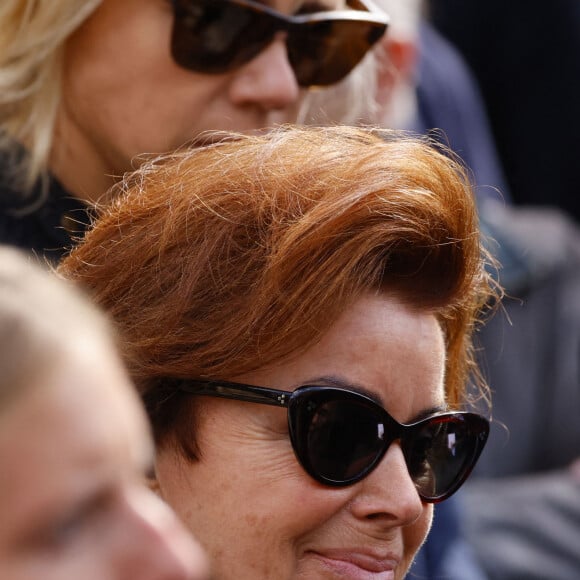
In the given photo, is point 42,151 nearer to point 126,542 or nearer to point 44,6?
point 44,6

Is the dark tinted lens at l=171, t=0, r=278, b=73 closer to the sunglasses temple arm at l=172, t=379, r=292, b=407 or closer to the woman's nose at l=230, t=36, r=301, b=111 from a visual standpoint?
the woman's nose at l=230, t=36, r=301, b=111

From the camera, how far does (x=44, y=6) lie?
7.45 ft

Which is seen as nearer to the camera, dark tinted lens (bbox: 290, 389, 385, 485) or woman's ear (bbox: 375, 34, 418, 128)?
dark tinted lens (bbox: 290, 389, 385, 485)

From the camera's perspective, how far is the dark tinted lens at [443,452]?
1854mm

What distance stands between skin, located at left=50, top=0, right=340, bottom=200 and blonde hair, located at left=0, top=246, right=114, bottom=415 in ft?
4.03

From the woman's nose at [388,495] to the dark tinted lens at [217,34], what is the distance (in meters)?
0.90

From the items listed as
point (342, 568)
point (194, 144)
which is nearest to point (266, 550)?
point (342, 568)

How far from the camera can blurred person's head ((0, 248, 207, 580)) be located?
995 millimetres

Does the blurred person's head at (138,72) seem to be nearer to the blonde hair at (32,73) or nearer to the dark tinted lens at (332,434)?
the blonde hair at (32,73)

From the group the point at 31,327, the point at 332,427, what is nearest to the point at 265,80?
the point at 332,427

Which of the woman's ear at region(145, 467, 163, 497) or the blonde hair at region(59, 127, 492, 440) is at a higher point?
the blonde hair at region(59, 127, 492, 440)

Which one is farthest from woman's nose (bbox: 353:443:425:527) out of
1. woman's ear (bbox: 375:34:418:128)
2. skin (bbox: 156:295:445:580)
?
woman's ear (bbox: 375:34:418:128)

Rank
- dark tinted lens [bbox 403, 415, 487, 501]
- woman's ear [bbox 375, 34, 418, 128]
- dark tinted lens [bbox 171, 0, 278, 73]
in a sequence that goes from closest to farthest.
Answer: dark tinted lens [bbox 403, 415, 487, 501]
dark tinted lens [bbox 171, 0, 278, 73]
woman's ear [bbox 375, 34, 418, 128]

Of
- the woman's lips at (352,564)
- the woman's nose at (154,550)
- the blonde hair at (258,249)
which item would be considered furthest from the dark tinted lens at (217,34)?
the woman's nose at (154,550)
